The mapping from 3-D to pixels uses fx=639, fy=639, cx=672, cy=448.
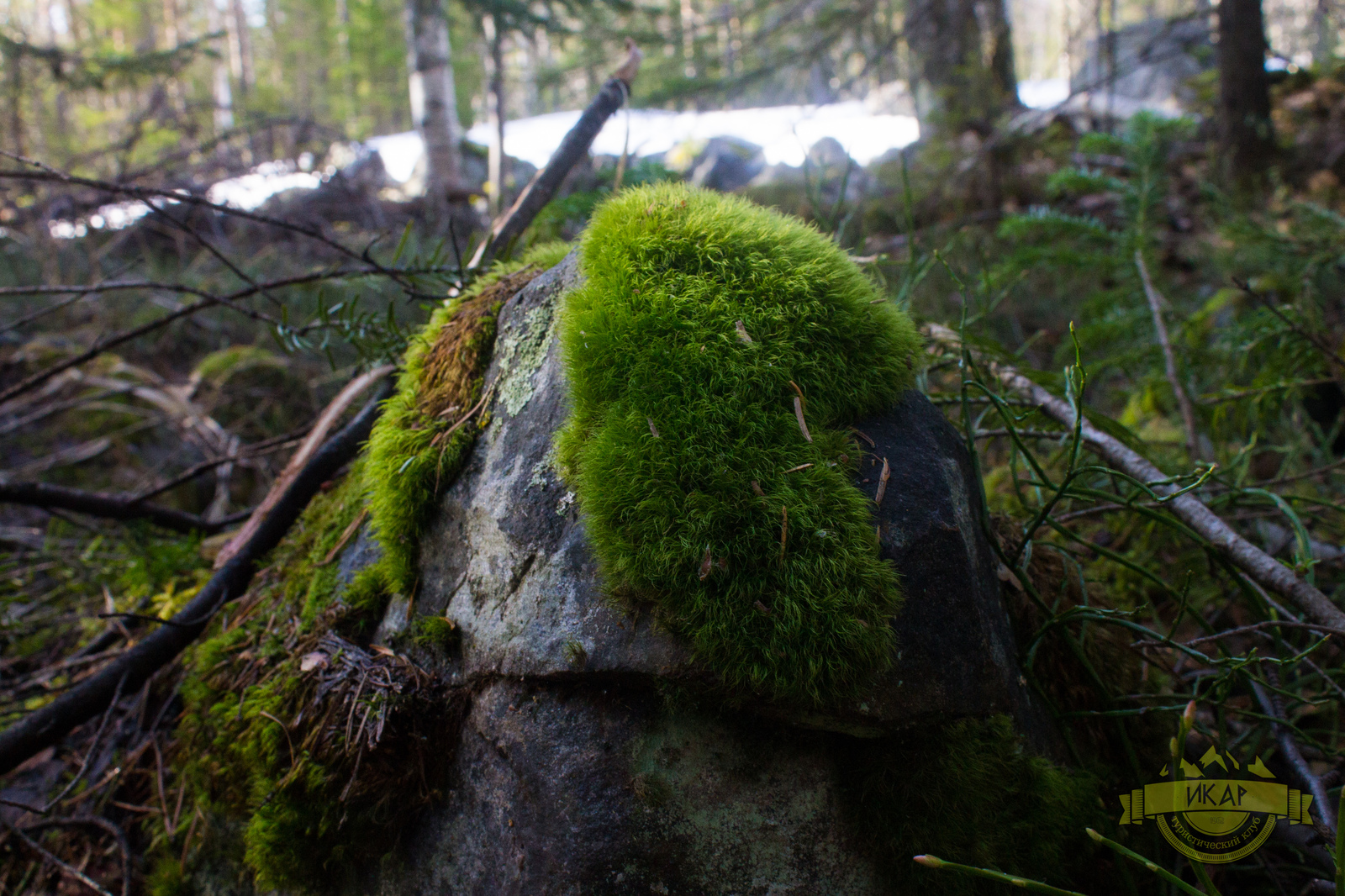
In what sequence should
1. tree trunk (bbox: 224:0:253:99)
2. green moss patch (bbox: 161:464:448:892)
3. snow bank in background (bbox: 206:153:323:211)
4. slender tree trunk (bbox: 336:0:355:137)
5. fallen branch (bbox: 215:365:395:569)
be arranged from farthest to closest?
1. slender tree trunk (bbox: 336:0:355:137)
2. tree trunk (bbox: 224:0:253:99)
3. snow bank in background (bbox: 206:153:323:211)
4. fallen branch (bbox: 215:365:395:569)
5. green moss patch (bbox: 161:464:448:892)

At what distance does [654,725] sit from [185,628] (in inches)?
71.7

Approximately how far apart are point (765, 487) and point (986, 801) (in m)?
0.79

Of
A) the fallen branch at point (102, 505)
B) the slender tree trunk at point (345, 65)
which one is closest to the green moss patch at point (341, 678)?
the fallen branch at point (102, 505)

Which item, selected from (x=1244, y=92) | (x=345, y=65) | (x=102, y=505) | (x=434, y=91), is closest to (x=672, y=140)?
(x=434, y=91)

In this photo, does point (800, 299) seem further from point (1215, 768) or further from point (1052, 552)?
point (1215, 768)

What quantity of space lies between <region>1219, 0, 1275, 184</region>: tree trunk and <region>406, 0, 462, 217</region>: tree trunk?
28.4 ft

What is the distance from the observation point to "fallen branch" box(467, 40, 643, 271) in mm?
2574

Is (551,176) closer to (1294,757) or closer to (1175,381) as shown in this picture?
(1175,381)

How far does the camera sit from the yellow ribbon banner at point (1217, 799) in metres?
1.27

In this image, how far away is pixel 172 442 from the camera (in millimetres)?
5188

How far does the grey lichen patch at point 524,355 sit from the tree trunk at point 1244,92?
6.94 meters

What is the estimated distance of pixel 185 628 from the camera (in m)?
2.16

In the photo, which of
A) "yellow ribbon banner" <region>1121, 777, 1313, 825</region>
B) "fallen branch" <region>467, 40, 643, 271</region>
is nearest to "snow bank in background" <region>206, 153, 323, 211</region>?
"fallen branch" <region>467, 40, 643, 271</region>

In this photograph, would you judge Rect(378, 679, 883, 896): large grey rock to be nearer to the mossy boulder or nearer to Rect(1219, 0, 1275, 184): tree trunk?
the mossy boulder
